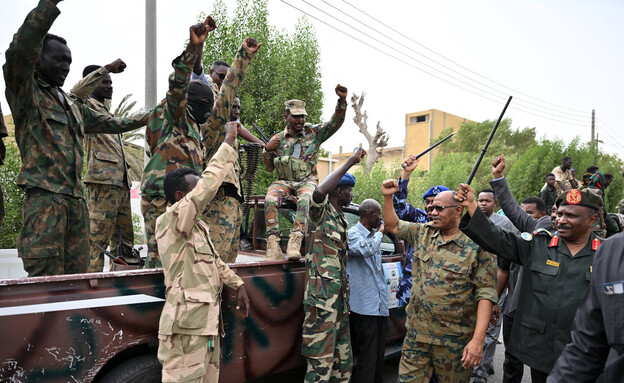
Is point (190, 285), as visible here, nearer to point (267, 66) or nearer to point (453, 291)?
point (453, 291)

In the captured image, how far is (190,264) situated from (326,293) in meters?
1.14

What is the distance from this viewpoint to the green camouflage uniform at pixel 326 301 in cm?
315

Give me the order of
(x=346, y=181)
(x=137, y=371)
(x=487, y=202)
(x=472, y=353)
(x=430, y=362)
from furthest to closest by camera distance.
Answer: (x=487, y=202) → (x=346, y=181) → (x=430, y=362) → (x=472, y=353) → (x=137, y=371)

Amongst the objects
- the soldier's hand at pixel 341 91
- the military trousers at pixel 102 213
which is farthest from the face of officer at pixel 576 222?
the military trousers at pixel 102 213

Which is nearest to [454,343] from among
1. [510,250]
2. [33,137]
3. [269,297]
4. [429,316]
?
[429,316]

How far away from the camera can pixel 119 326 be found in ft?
8.00

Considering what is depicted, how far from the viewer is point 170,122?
123 inches

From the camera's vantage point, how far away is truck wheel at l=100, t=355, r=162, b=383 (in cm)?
247

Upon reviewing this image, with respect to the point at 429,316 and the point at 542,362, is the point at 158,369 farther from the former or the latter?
the point at 542,362

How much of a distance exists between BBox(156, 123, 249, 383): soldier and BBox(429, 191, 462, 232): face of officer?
1.51m

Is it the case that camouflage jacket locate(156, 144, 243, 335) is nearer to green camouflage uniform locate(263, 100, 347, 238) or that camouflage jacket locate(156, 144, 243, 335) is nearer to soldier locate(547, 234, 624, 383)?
green camouflage uniform locate(263, 100, 347, 238)

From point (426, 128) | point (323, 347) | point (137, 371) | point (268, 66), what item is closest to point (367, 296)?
point (323, 347)

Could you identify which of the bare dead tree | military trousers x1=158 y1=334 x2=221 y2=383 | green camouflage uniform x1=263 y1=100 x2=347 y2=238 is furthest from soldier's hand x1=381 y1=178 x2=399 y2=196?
the bare dead tree

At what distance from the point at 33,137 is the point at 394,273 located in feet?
10.4
